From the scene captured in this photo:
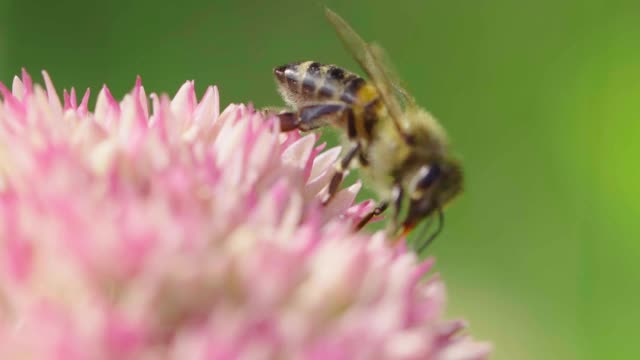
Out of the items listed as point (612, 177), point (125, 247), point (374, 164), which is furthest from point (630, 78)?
point (125, 247)

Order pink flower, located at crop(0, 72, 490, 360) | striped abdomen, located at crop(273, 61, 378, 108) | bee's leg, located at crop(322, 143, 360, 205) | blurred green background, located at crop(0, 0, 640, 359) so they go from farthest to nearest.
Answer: blurred green background, located at crop(0, 0, 640, 359), striped abdomen, located at crop(273, 61, 378, 108), bee's leg, located at crop(322, 143, 360, 205), pink flower, located at crop(0, 72, 490, 360)

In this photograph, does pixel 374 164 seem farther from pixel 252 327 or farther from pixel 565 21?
pixel 565 21

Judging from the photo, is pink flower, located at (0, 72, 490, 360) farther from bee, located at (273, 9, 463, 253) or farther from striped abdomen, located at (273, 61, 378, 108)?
striped abdomen, located at (273, 61, 378, 108)

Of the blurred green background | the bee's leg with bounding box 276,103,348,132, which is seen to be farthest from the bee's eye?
the blurred green background

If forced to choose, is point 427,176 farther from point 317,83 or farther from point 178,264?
point 178,264

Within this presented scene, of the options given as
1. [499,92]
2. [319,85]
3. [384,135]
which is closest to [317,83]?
[319,85]

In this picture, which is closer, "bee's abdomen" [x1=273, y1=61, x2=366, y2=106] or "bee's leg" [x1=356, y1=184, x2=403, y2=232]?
"bee's leg" [x1=356, y1=184, x2=403, y2=232]

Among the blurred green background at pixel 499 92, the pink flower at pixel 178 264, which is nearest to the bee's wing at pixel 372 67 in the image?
the pink flower at pixel 178 264
